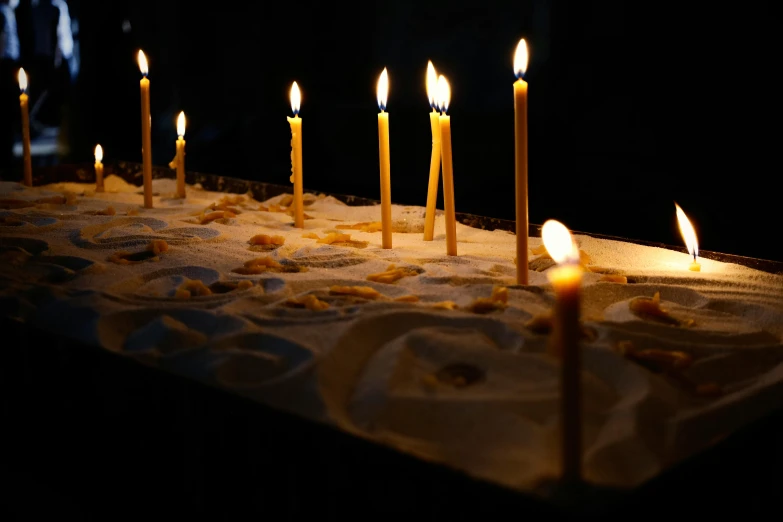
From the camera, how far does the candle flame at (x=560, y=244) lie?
0.85 m

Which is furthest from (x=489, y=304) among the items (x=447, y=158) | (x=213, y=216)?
(x=213, y=216)

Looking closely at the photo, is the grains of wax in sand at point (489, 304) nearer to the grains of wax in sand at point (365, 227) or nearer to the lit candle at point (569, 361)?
the lit candle at point (569, 361)

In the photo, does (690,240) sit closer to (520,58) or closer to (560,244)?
(520,58)

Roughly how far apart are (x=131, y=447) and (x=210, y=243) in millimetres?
829

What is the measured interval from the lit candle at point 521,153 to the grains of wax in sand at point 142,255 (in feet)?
2.45

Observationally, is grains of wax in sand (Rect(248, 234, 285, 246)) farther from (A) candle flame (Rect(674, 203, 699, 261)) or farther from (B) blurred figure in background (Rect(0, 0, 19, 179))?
(B) blurred figure in background (Rect(0, 0, 19, 179))

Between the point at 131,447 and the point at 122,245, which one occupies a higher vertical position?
the point at 122,245

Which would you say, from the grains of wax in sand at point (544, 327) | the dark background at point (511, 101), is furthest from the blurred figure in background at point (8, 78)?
the grains of wax in sand at point (544, 327)

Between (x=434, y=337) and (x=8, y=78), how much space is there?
3.92 metres

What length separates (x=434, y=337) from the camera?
122 cm

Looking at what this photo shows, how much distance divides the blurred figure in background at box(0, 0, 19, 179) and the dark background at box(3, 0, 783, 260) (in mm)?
869

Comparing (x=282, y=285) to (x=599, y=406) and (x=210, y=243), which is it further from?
(x=599, y=406)

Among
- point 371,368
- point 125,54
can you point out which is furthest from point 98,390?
point 125,54

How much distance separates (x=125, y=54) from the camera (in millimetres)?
4117
